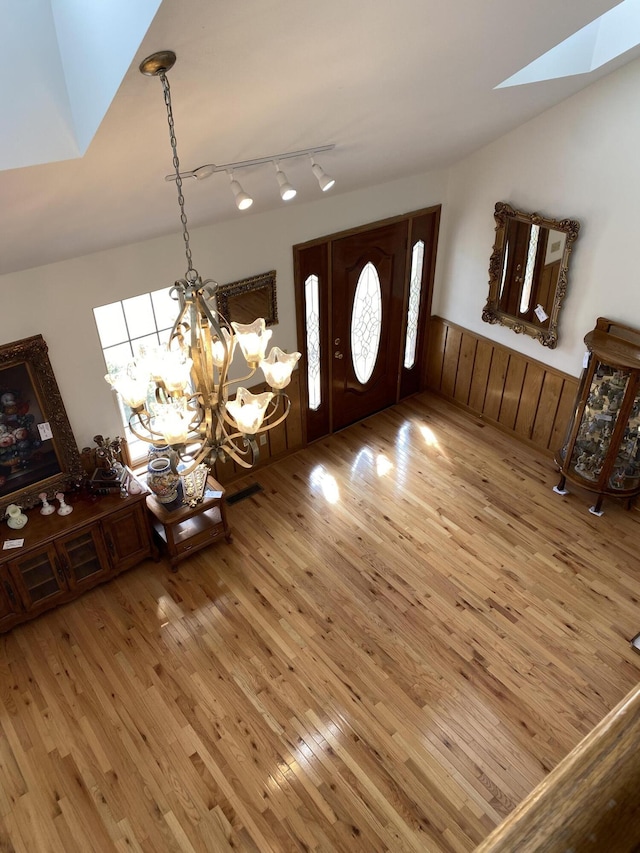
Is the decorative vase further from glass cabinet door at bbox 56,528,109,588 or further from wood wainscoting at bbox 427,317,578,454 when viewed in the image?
wood wainscoting at bbox 427,317,578,454

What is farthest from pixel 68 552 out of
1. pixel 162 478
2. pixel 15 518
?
pixel 162 478

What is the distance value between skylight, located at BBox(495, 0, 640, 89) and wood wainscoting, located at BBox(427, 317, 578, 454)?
2371mm

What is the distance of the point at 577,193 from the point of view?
4.87 metres

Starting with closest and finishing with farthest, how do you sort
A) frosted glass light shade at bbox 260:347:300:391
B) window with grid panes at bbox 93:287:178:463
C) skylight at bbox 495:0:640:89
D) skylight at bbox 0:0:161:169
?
1. skylight at bbox 0:0:161:169
2. frosted glass light shade at bbox 260:347:300:391
3. skylight at bbox 495:0:640:89
4. window with grid panes at bbox 93:287:178:463

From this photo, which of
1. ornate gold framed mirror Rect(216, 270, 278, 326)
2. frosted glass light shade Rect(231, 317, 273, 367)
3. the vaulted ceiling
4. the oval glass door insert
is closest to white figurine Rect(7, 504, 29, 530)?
the vaulted ceiling

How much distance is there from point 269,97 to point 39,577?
336cm

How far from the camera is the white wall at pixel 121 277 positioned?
4055 millimetres

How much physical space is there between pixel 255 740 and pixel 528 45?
4068 mm

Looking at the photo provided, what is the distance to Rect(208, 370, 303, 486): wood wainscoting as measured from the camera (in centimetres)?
559

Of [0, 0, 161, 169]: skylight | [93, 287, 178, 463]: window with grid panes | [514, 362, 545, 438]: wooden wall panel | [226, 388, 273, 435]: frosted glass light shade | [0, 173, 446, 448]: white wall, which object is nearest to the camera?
[0, 0, 161, 169]: skylight

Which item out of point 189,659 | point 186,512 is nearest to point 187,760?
point 189,659

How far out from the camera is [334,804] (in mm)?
3424

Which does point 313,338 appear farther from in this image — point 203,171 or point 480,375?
point 203,171

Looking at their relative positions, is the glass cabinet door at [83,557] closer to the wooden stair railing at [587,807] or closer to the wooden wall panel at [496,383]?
the wooden wall panel at [496,383]
